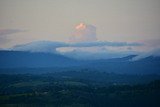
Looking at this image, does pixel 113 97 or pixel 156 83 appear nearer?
pixel 113 97

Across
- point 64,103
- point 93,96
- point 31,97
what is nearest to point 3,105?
point 31,97

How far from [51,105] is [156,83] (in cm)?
4666

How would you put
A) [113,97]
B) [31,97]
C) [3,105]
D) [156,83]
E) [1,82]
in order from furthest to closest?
1. [1,82]
2. [156,83]
3. [113,97]
4. [31,97]
5. [3,105]

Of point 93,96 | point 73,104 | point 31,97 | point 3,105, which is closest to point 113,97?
point 93,96

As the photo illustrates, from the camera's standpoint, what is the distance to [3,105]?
101438 millimetres

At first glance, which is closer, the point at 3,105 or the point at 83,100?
the point at 3,105

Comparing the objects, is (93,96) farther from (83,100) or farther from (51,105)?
(51,105)

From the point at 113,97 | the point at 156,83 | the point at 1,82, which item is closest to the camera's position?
the point at 113,97

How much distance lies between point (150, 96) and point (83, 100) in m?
22.2

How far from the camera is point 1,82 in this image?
161000 millimetres

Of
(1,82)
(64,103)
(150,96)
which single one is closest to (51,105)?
(64,103)

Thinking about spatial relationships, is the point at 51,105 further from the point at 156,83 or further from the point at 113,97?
the point at 156,83

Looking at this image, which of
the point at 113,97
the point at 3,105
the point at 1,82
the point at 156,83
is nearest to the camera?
the point at 3,105

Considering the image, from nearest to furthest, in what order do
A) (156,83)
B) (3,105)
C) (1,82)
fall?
(3,105)
(156,83)
(1,82)
